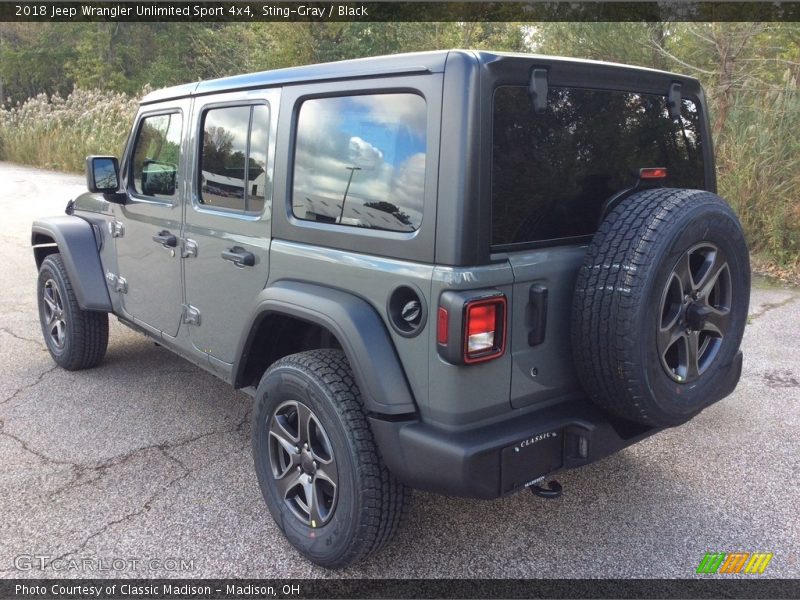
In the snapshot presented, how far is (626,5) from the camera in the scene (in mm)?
11516

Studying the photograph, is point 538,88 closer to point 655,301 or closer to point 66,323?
point 655,301

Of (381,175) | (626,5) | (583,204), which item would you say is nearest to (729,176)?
(626,5)

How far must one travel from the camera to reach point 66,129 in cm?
1844

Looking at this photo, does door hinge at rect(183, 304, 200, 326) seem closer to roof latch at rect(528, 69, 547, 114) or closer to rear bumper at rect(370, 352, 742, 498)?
rear bumper at rect(370, 352, 742, 498)

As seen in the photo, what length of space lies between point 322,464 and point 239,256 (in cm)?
103

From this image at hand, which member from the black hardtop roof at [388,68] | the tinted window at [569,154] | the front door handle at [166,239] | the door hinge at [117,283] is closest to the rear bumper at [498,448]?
the tinted window at [569,154]

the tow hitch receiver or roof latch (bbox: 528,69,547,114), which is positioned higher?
roof latch (bbox: 528,69,547,114)

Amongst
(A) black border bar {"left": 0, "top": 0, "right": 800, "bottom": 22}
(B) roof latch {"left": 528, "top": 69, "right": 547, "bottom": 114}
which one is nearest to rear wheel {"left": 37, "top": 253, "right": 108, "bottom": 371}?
(B) roof latch {"left": 528, "top": 69, "right": 547, "bottom": 114}

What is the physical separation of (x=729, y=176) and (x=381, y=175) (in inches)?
263

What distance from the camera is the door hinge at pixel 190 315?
3535 mm

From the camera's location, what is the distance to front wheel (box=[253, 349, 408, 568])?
248cm

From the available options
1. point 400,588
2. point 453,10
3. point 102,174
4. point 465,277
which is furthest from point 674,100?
point 453,10

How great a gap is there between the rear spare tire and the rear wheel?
3505 mm

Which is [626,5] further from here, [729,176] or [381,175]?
[381,175]
